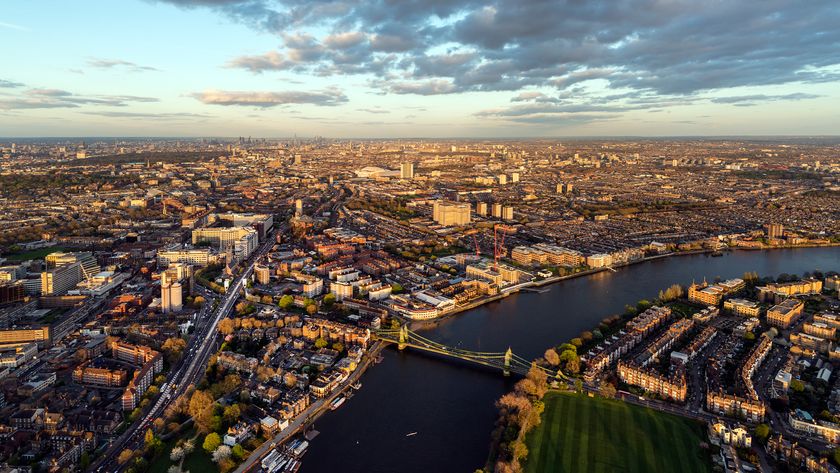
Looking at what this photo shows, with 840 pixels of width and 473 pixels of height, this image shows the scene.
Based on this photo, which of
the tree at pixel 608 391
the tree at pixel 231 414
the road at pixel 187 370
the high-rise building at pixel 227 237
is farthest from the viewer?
the high-rise building at pixel 227 237

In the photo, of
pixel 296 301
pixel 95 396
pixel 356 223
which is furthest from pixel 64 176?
pixel 95 396

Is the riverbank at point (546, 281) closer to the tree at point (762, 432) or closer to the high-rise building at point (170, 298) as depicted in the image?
the high-rise building at point (170, 298)

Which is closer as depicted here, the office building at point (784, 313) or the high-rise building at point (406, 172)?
the office building at point (784, 313)

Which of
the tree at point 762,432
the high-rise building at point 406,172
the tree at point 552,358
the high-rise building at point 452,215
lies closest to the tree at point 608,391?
the tree at point 552,358

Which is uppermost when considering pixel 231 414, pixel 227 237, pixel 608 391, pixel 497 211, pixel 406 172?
pixel 406 172

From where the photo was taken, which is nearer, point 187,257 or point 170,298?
point 170,298

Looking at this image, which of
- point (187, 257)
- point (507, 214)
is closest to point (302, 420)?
point (187, 257)

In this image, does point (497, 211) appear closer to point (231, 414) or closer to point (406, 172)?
point (406, 172)

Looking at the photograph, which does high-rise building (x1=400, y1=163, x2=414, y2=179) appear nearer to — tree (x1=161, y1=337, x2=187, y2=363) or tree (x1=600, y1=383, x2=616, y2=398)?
tree (x1=161, y1=337, x2=187, y2=363)

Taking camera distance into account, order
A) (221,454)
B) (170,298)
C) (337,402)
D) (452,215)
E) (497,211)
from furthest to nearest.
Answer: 1. (497,211)
2. (452,215)
3. (170,298)
4. (337,402)
5. (221,454)
